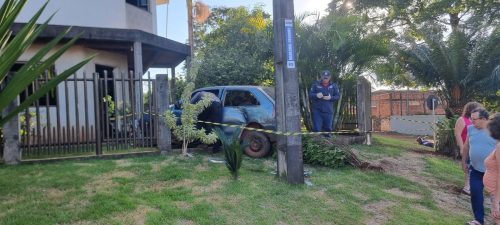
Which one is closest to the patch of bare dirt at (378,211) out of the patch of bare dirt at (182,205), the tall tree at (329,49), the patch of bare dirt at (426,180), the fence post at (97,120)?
the patch of bare dirt at (426,180)

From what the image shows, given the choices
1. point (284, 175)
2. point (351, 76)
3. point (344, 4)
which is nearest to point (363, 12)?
point (344, 4)

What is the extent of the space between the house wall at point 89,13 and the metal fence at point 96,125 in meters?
3.50

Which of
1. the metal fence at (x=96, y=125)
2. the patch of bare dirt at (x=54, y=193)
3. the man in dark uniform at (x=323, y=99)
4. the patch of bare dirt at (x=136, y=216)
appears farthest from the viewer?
the man in dark uniform at (x=323, y=99)

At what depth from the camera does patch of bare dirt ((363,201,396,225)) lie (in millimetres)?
4715

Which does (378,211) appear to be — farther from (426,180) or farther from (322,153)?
(426,180)

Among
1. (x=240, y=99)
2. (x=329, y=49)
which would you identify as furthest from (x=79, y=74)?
(x=329, y=49)

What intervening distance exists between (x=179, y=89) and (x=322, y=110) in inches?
267

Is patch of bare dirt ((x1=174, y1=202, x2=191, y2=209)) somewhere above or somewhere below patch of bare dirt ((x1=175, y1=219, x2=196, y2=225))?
above

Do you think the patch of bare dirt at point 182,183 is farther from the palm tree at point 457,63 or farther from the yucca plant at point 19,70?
the palm tree at point 457,63

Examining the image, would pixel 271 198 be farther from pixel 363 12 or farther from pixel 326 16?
pixel 363 12

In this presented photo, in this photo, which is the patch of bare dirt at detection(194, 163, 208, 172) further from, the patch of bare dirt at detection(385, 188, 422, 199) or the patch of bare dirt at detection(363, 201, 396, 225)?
the patch of bare dirt at detection(385, 188, 422, 199)

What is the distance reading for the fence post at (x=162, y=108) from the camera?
7.74 metres

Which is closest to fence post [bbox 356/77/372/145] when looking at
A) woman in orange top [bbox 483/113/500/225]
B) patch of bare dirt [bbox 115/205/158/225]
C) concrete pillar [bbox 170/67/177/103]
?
concrete pillar [bbox 170/67/177/103]

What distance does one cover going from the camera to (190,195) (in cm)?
497
